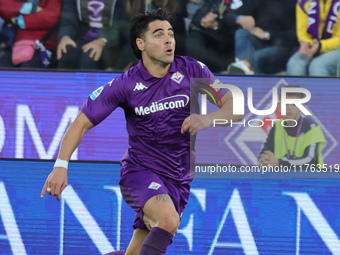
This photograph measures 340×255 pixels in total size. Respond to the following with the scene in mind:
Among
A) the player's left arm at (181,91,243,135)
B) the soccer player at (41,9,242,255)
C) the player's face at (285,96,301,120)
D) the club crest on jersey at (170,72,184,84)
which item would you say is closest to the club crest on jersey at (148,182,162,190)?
the soccer player at (41,9,242,255)

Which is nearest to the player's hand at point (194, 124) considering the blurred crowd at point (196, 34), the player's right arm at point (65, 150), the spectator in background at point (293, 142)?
the player's right arm at point (65, 150)

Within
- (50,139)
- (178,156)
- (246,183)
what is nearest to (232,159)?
(246,183)

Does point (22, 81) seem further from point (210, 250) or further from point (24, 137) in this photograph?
point (210, 250)

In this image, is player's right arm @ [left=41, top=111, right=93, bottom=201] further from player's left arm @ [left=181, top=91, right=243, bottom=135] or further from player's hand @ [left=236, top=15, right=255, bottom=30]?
player's hand @ [left=236, top=15, right=255, bottom=30]

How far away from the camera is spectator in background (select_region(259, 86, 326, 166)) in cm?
578

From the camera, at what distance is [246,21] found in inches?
227

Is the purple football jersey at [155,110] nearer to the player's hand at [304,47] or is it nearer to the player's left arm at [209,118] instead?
the player's left arm at [209,118]

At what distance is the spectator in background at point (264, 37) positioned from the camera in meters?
5.74

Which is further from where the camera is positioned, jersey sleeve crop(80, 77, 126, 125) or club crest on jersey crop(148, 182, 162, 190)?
jersey sleeve crop(80, 77, 126, 125)

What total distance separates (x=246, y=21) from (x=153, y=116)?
1.67 m

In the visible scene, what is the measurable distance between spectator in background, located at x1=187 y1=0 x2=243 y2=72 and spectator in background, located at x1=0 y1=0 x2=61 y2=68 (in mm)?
1275

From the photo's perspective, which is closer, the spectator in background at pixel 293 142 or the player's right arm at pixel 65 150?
the player's right arm at pixel 65 150

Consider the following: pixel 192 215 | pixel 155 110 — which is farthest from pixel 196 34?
pixel 192 215

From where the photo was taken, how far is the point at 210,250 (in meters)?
5.81
